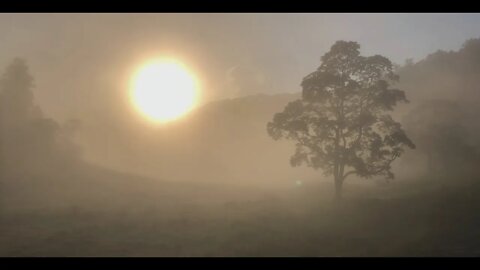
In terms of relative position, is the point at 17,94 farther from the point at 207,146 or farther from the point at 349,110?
A: the point at 349,110

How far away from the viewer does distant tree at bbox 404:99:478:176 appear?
58.2 metres

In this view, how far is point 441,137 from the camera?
59.8m

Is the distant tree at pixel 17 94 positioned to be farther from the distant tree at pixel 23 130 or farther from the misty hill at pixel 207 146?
the misty hill at pixel 207 146

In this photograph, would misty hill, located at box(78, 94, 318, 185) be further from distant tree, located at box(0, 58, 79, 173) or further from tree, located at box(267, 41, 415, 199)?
tree, located at box(267, 41, 415, 199)

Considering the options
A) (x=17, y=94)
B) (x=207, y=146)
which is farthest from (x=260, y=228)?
(x=207, y=146)

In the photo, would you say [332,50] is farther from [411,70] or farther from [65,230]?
[411,70]

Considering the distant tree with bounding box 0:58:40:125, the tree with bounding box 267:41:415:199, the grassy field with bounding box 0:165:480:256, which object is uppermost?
the distant tree with bounding box 0:58:40:125

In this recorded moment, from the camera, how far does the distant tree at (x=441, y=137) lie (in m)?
58.2

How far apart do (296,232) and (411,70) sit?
4595 inches

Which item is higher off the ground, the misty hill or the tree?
the misty hill

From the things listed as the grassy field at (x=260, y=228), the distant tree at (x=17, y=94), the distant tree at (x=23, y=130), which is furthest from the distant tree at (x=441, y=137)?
the distant tree at (x=17, y=94)

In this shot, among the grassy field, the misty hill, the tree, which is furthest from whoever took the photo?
the misty hill

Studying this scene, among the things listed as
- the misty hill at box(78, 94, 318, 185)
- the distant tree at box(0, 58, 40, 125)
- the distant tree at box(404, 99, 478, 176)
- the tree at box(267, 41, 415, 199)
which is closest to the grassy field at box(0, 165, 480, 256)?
the tree at box(267, 41, 415, 199)
